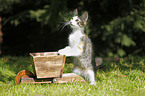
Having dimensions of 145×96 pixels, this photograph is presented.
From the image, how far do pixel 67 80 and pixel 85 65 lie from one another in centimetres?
40

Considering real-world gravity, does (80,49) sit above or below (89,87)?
above

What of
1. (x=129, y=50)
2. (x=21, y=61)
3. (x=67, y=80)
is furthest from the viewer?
(x=129, y=50)

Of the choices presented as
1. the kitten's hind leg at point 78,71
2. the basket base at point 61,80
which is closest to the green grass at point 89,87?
the basket base at point 61,80

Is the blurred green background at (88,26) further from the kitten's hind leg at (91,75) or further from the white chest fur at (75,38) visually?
the kitten's hind leg at (91,75)

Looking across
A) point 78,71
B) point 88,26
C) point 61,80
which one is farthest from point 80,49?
point 88,26

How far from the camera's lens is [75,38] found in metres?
3.25

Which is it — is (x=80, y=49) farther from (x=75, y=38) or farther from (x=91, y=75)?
(x=91, y=75)

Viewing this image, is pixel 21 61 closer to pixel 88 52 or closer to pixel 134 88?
pixel 88 52

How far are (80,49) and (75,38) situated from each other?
0.20 m

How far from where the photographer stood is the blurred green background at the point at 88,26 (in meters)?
6.80

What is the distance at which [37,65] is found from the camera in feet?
10.0

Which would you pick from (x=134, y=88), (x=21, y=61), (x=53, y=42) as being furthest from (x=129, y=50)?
(x=134, y=88)

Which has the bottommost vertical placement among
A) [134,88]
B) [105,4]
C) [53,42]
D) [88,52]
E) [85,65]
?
[134,88]

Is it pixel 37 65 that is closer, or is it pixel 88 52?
pixel 37 65
